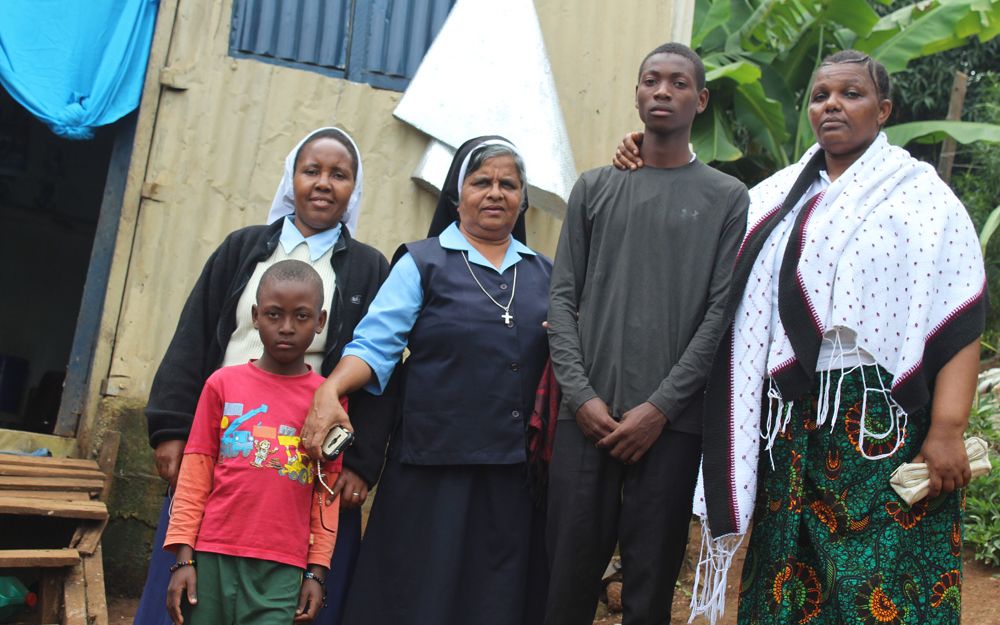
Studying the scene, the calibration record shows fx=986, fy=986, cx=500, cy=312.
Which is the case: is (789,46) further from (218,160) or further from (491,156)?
(491,156)

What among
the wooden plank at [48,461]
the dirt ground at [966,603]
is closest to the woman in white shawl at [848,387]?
the dirt ground at [966,603]

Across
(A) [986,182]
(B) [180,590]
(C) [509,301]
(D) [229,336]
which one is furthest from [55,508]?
(A) [986,182]

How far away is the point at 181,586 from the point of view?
2.70 meters

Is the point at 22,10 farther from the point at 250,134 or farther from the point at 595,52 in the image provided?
the point at 595,52

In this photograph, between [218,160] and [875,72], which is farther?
[218,160]

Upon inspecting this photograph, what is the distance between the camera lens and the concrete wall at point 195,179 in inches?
195

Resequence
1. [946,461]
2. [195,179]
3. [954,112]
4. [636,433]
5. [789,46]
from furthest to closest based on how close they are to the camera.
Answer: [954,112] → [789,46] → [195,179] → [636,433] → [946,461]

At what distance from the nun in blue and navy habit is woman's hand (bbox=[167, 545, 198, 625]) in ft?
1.74

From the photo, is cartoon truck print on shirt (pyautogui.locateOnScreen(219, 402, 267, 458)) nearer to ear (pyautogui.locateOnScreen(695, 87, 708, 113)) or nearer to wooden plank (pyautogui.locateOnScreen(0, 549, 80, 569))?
ear (pyautogui.locateOnScreen(695, 87, 708, 113))

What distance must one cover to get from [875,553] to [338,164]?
1994 millimetres

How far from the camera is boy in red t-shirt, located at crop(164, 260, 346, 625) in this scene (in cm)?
273

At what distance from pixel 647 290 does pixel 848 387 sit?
24.7 inches

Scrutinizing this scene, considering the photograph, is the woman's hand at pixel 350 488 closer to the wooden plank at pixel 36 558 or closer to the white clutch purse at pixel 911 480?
the white clutch purse at pixel 911 480

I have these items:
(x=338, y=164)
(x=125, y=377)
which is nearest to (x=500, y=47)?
(x=338, y=164)
